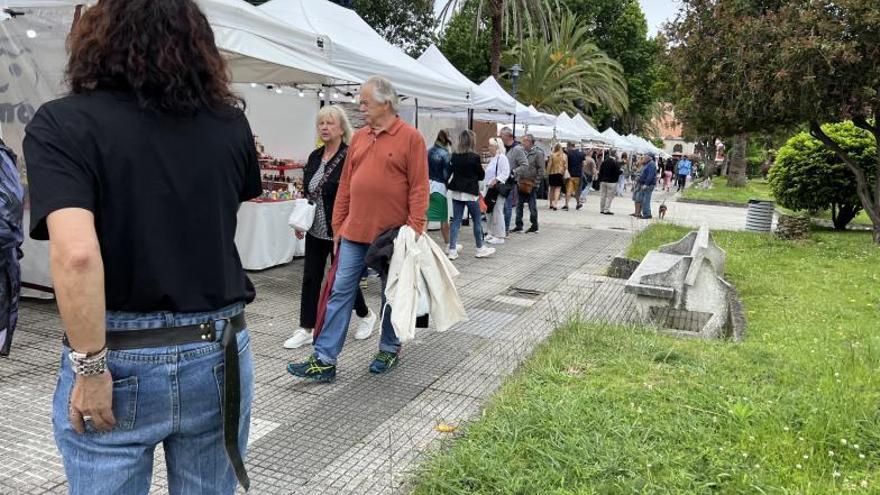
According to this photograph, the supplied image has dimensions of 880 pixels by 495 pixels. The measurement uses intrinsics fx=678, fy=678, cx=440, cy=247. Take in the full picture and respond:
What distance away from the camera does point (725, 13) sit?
34.9 ft

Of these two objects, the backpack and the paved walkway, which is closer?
the paved walkway

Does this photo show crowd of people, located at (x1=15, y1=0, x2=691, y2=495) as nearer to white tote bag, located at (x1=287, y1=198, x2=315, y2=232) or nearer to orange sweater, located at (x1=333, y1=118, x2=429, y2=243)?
orange sweater, located at (x1=333, y1=118, x2=429, y2=243)

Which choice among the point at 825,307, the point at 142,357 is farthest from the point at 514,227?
the point at 142,357

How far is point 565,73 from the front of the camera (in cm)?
3344

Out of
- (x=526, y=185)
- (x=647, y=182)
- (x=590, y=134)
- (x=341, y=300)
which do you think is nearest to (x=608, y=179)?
(x=647, y=182)

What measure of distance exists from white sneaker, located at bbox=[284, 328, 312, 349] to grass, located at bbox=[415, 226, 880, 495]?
65.4 inches

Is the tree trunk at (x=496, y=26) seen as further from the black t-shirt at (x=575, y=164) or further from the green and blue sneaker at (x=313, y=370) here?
the green and blue sneaker at (x=313, y=370)

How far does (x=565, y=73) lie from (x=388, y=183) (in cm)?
3109

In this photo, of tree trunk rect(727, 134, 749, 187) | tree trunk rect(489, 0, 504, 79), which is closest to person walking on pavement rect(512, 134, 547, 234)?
tree trunk rect(489, 0, 504, 79)

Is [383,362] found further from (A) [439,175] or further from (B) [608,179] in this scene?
(B) [608,179]

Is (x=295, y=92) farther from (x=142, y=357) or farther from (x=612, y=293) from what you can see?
(x=142, y=357)

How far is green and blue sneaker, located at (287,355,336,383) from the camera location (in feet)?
13.8

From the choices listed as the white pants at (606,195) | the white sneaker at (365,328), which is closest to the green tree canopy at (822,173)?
the white pants at (606,195)

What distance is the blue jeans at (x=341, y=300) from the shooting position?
4164 mm
